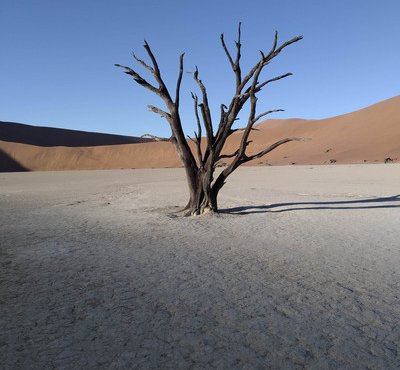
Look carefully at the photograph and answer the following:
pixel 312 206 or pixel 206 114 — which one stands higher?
pixel 206 114

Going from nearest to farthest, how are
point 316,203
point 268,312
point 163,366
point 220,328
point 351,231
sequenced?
point 163,366 → point 220,328 → point 268,312 → point 351,231 → point 316,203

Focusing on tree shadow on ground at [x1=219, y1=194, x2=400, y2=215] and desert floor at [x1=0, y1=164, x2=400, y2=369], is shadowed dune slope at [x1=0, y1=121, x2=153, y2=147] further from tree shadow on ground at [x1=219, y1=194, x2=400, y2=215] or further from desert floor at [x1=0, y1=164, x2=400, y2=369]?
desert floor at [x1=0, y1=164, x2=400, y2=369]

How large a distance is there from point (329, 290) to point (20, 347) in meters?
2.56

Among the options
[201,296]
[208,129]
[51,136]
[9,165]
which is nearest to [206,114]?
[208,129]

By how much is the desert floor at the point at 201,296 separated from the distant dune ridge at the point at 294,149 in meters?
32.5

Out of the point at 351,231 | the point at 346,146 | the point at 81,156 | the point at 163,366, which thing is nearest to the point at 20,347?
the point at 163,366

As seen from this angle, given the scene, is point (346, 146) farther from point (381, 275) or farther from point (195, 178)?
point (381, 275)

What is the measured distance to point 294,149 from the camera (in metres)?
49.2

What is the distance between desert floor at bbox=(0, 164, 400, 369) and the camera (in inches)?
100.0

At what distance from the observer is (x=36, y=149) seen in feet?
197

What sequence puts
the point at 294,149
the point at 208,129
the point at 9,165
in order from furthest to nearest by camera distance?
the point at 9,165 → the point at 294,149 → the point at 208,129

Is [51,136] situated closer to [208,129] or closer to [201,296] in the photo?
[208,129]

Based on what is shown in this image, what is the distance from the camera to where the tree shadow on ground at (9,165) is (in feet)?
178

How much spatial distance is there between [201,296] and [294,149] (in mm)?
47258
